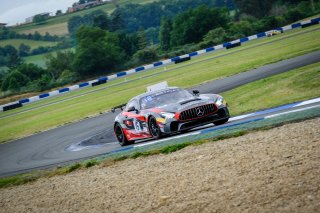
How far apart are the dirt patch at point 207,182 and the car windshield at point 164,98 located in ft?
11.8

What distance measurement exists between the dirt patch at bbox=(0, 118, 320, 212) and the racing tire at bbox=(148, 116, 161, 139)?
2.82 meters

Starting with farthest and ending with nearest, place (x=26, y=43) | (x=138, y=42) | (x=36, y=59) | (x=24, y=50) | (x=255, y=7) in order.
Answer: (x=26, y=43) < (x=24, y=50) < (x=36, y=59) < (x=255, y=7) < (x=138, y=42)

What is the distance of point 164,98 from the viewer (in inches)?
594

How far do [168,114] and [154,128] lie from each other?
0.83m

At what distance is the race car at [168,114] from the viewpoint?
13.8m

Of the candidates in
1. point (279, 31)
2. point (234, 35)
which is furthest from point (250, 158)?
point (234, 35)

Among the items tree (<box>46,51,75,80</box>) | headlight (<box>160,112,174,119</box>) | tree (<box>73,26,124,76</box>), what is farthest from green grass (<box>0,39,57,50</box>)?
headlight (<box>160,112,174,119</box>)

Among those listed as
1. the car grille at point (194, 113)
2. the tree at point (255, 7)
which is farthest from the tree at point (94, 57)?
the car grille at point (194, 113)

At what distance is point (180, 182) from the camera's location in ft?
27.0

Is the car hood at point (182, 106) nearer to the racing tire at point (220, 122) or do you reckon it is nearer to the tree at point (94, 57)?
the racing tire at point (220, 122)

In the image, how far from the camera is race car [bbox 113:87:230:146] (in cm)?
1379

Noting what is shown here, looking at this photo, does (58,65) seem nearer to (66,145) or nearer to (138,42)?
(138,42)

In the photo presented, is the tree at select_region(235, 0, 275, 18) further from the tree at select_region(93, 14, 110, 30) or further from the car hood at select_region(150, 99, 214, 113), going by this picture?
the car hood at select_region(150, 99, 214, 113)

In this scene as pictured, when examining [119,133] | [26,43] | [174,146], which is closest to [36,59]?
[26,43]
